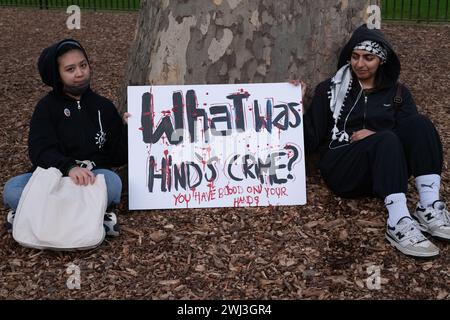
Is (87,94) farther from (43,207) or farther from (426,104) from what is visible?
(426,104)

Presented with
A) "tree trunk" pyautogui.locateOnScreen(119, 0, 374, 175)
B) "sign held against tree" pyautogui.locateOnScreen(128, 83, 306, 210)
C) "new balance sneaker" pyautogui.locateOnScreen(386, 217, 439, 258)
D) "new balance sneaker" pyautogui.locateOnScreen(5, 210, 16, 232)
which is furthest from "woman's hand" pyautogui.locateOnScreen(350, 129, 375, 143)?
"new balance sneaker" pyautogui.locateOnScreen(5, 210, 16, 232)

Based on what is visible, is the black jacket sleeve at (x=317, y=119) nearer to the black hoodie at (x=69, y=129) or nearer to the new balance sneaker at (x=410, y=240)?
the new balance sneaker at (x=410, y=240)

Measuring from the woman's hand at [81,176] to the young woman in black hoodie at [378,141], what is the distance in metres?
1.29

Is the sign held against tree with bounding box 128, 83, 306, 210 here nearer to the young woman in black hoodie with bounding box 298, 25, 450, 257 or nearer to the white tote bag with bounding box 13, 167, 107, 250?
the young woman in black hoodie with bounding box 298, 25, 450, 257

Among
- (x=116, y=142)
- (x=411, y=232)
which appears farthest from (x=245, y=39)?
(x=411, y=232)

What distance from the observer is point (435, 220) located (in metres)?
3.18

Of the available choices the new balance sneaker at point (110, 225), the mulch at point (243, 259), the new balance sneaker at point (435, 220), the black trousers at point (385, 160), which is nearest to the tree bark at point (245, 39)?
the black trousers at point (385, 160)

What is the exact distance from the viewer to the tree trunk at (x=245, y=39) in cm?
353

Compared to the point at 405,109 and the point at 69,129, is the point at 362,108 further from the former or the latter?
the point at 69,129

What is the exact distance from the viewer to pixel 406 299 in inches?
108

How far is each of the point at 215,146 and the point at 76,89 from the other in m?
0.84

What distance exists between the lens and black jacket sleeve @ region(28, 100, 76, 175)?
3.23 m

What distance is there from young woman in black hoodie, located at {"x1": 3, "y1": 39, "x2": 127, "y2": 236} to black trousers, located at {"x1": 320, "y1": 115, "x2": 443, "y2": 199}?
4.10 ft

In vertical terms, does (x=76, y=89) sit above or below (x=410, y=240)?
above
